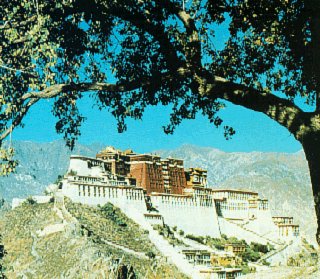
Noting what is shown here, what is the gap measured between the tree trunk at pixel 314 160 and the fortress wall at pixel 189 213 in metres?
59.7

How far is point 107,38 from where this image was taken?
41.3 feet

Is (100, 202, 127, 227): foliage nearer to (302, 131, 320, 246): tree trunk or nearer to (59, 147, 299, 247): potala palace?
(59, 147, 299, 247): potala palace

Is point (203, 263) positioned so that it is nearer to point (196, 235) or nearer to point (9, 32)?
point (196, 235)

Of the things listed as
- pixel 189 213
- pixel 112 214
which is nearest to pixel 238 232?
pixel 189 213

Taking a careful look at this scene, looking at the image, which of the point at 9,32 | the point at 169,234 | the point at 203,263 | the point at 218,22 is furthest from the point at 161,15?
the point at 169,234

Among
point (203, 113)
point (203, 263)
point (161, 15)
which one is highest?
point (161, 15)

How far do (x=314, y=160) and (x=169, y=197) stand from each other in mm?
61565

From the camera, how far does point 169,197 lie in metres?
69.1

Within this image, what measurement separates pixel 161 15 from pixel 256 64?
2369 millimetres

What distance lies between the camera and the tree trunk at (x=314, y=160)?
789cm

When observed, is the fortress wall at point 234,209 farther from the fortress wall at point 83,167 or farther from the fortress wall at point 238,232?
the fortress wall at point 83,167

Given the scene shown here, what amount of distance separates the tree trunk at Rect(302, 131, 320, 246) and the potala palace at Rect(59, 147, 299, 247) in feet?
177

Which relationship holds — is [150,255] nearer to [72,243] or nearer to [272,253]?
[72,243]

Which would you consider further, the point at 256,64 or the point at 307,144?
the point at 256,64
